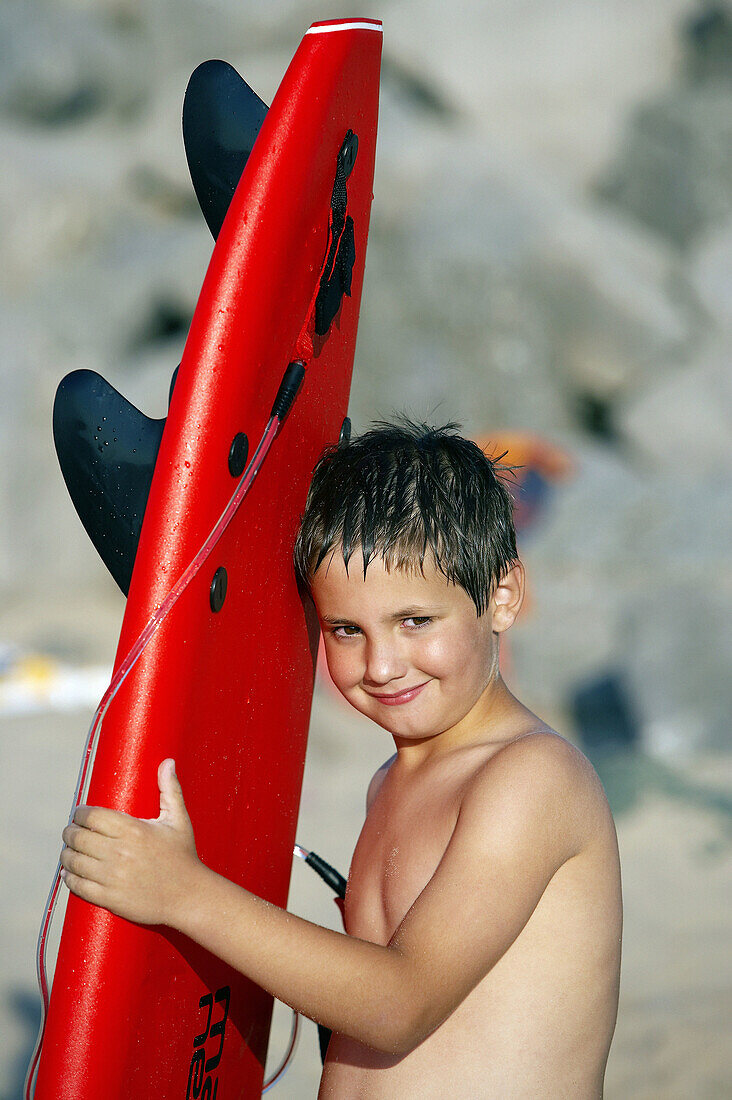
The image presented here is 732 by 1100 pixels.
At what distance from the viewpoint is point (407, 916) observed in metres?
1.14

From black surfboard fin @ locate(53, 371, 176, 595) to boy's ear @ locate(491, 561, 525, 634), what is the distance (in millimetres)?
451

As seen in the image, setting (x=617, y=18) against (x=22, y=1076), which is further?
(x=617, y=18)

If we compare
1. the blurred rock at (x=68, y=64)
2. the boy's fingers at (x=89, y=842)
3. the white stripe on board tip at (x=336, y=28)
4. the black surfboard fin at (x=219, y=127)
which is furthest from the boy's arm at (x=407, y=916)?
the blurred rock at (x=68, y=64)

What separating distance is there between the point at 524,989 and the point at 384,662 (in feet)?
1.30

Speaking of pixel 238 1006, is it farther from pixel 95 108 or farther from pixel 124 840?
pixel 95 108

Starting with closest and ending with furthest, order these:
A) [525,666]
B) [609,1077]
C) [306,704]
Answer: [306,704], [609,1077], [525,666]

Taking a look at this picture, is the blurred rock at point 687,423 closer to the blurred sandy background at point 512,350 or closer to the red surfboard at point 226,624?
the blurred sandy background at point 512,350

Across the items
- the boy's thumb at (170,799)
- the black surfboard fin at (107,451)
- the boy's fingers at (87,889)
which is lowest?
the boy's fingers at (87,889)

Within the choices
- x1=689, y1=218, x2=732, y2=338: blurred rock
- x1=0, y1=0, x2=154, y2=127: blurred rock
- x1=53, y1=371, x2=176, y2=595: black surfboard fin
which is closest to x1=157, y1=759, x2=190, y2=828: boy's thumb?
x1=53, y1=371, x2=176, y2=595: black surfboard fin

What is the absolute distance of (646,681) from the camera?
473 cm

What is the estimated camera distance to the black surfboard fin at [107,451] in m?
1.15

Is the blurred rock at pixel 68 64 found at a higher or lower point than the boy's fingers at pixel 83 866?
higher

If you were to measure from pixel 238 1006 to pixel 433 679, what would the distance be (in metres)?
0.50

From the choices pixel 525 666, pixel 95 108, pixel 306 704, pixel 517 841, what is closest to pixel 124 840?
pixel 517 841
